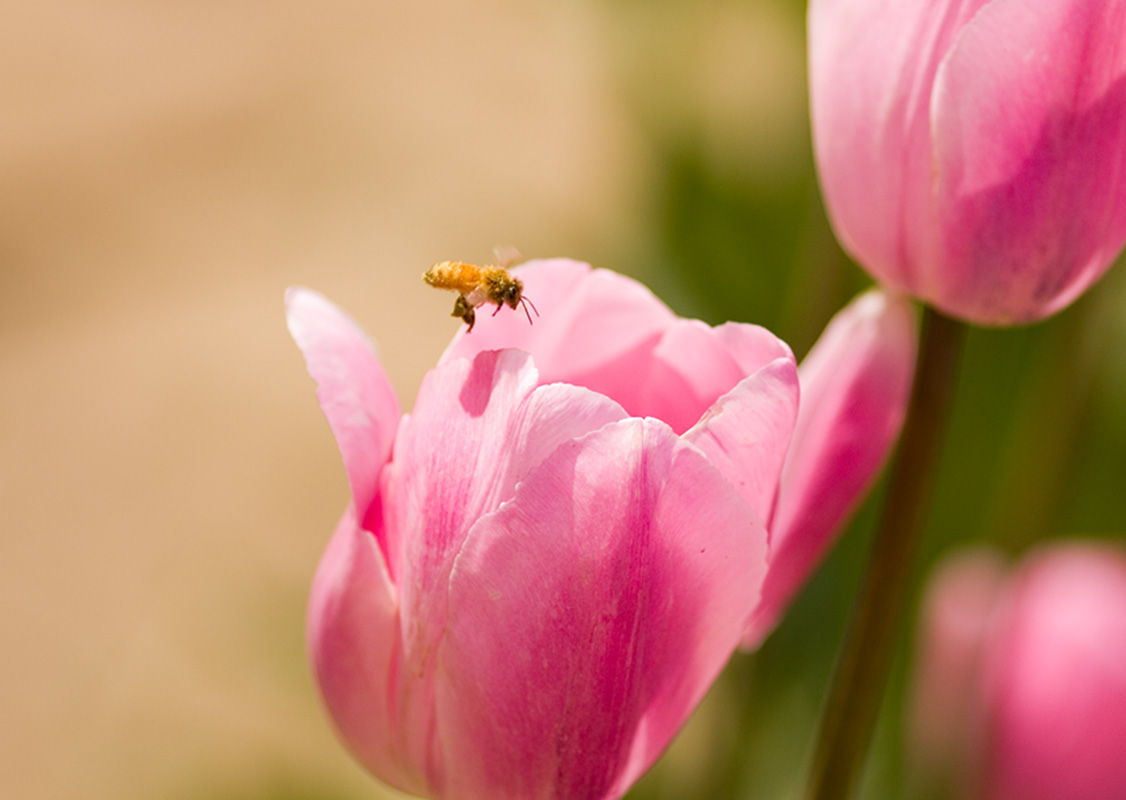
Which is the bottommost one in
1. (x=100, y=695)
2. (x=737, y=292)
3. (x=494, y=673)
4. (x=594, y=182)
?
(x=494, y=673)

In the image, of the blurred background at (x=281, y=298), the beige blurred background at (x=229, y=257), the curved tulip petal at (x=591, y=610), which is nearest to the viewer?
the curved tulip petal at (x=591, y=610)

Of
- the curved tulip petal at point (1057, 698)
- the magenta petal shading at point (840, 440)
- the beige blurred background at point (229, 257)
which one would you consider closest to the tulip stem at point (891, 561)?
the magenta petal shading at point (840, 440)

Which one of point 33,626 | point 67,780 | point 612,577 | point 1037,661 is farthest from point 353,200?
point 612,577

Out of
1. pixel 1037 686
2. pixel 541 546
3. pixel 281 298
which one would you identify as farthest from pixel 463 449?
pixel 281 298

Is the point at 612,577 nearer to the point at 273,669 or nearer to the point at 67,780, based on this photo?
the point at 273,669

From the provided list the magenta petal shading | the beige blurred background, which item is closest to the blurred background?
the beige blurred background

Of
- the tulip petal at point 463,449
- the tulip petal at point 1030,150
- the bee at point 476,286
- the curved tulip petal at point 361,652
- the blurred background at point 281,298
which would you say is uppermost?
the blurred background at point 281,298

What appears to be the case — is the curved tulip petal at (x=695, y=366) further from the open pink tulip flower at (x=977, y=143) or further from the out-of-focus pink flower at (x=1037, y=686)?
the out-of-focus pink flower at (x=1037, y=686)

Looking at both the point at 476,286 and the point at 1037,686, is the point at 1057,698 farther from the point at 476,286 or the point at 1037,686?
the point at 476,286
